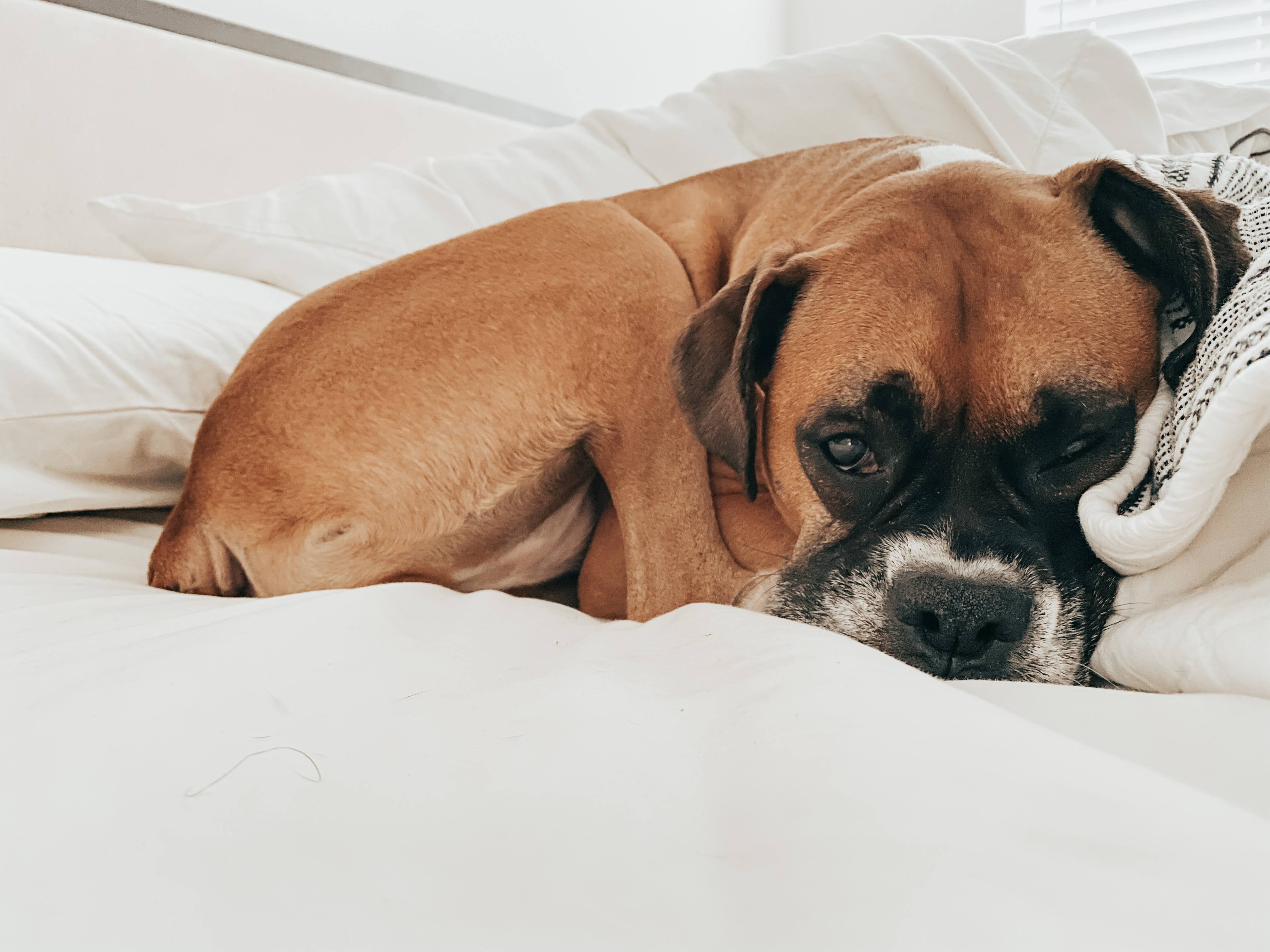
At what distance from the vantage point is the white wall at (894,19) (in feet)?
16.2

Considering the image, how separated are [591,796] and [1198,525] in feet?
2.15

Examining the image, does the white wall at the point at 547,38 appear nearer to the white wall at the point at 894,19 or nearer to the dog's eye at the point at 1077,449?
the white wall at the point at 894,19

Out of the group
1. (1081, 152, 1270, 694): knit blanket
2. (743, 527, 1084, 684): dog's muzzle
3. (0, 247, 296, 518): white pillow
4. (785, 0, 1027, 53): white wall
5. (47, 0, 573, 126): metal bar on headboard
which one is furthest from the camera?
(785, 0, 1027, 53): white wall

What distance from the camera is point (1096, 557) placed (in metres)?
1.00

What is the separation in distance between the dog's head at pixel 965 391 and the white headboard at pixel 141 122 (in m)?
2.00

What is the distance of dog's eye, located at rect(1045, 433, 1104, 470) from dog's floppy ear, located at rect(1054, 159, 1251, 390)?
0.11 metres

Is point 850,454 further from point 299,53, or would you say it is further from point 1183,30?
point 1183,30

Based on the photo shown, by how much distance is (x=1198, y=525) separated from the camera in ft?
2.49

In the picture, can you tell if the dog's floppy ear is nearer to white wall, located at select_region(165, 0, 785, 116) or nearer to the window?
white wall, located at select_region(165, 0, 785, 116)

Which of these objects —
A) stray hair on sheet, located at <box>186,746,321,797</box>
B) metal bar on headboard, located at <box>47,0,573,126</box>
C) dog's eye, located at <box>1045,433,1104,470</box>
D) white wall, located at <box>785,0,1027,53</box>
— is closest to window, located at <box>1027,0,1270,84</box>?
white wall, located at <box>785,0,1027,53</box>

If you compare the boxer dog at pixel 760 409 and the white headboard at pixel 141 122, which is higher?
the white headboard at pixel 141 122

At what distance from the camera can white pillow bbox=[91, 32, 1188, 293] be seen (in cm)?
202

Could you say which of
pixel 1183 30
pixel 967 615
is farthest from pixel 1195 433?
pixel 1183 30

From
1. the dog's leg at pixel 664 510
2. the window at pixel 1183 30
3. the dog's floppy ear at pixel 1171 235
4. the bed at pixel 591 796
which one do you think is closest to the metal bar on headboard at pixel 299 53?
the dog's leg at pixel 664 510
